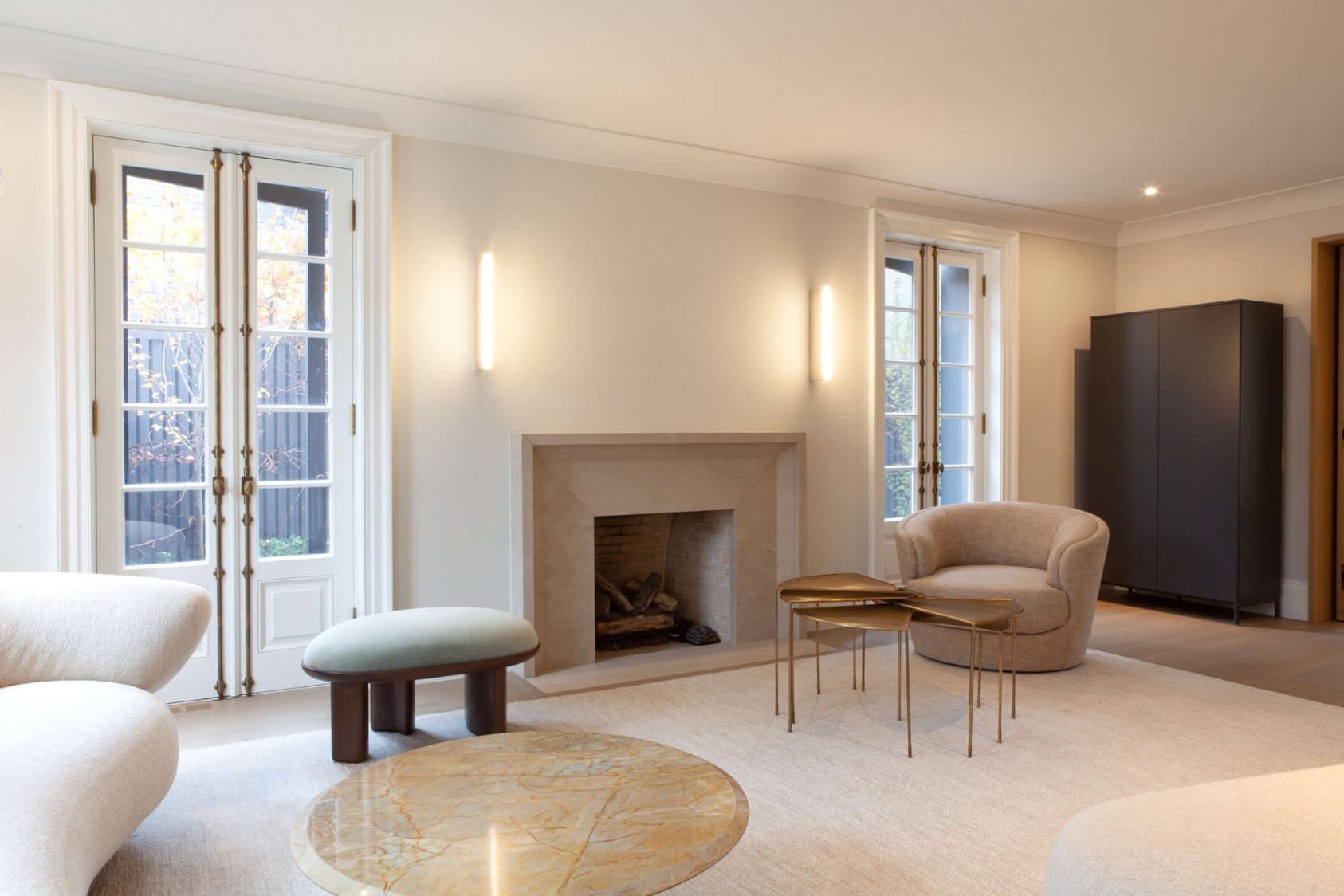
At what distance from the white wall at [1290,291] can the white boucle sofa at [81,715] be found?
594 cm

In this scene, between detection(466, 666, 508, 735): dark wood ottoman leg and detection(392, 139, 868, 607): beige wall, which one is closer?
detection(466, 666, 508, 735): dark wood ottoman leg

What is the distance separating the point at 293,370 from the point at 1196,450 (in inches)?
200

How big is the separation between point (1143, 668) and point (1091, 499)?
81.5 inches

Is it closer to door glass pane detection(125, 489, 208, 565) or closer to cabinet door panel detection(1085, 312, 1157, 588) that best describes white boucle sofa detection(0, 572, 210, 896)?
door glass pane detection(125, 489, 208, 565)

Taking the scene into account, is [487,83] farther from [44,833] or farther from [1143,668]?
[1143,668]

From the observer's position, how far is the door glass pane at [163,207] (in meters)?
3.52

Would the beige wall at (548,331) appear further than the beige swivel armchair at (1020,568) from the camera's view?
No

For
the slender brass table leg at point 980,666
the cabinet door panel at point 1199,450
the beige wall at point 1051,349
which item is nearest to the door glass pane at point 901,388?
the beige wall at point 1051,349

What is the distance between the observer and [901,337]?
5.46 meters

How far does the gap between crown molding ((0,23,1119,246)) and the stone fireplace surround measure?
1.37 meters

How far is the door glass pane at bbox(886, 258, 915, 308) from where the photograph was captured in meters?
5.41

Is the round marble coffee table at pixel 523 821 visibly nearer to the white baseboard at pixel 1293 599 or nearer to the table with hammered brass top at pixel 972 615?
the table with hammered brass top at pixel 972 615

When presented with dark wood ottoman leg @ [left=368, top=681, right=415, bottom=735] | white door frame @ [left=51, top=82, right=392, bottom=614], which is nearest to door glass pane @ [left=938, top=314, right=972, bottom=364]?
white door frame @ [left=51, top=82, right=392, bottom=614]

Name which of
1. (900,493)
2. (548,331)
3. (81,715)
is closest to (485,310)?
(548,331)
